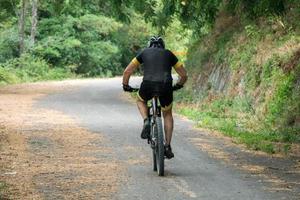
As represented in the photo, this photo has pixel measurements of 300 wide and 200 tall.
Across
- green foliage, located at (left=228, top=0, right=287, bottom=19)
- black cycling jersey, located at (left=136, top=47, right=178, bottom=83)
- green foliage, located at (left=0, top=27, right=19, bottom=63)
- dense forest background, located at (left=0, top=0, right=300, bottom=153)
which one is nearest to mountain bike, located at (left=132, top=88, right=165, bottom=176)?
black cycling jersey, located at (left=136, top=47, right=178, bottom=83)

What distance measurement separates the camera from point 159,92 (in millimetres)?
9445

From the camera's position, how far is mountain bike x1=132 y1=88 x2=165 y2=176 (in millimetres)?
9195

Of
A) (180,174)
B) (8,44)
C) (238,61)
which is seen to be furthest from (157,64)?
(8,44)

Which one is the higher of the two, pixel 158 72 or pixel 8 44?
pixel 158 72

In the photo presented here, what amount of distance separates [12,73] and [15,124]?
25.8 m

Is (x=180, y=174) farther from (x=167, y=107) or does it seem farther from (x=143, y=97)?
(x=143, y=97)

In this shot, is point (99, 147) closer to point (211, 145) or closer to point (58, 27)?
point (211, 145)

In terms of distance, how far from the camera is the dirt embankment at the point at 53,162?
327 inches

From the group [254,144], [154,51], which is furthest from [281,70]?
[154,51]

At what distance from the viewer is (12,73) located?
41.2m

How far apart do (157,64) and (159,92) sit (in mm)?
420

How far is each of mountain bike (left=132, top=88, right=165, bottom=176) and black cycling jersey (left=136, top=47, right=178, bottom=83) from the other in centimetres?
31

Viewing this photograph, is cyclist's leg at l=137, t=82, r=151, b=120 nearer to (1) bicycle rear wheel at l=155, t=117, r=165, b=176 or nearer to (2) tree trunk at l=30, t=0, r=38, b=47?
(1) bicycle rear wheel at l=155, t=117, r=165, b=176

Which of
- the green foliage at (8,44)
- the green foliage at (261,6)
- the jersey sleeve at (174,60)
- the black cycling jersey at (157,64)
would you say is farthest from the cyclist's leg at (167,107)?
the green foliage at (8,44)
